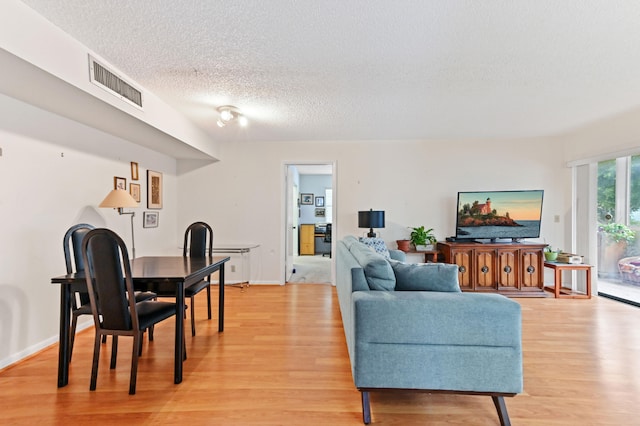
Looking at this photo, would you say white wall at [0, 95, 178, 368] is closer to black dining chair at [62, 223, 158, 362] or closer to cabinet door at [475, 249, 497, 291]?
black dining chair at [62, 223, 158, 362]

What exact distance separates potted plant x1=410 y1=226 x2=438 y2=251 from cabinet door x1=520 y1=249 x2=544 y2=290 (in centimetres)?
127

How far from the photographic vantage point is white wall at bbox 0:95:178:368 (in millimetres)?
2322

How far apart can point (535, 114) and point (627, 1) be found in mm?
2140

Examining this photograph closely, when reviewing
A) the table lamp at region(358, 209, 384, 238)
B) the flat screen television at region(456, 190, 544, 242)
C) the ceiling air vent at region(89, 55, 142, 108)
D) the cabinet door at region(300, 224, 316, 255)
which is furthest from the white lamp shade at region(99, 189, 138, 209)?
the cabinet door at region(300, 224, 316, 255)

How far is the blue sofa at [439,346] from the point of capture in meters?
1.64

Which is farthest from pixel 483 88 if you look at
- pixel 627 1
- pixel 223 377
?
pixel 223 377

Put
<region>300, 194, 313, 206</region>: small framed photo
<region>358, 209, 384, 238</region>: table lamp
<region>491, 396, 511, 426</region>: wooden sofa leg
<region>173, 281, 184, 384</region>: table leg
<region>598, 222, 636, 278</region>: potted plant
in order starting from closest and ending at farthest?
<region>491, 396, 511, 426</region>: wooden sofa leg → <region>173, 281, 184, 384</region>: table leg → <region>598, 222, 636, 278</region>: potted plant → <region>358, 209, 384, 238</region>: table lamp → <region>300, 194, 313, 206</region>: small framed photo

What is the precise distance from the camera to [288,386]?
2.02 metres

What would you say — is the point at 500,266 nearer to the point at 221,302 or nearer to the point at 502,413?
the point at 502,413

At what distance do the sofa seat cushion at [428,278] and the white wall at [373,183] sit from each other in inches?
115

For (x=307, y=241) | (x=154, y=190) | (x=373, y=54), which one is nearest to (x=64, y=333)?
(x=154, y=190)

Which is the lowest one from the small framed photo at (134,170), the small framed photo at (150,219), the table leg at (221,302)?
the table leg at (221,302)

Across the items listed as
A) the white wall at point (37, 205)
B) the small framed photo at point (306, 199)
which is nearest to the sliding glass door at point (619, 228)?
the small framed photo at point (306, 199)

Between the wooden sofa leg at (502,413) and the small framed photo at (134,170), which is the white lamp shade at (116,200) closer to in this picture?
the small framed photo at (134,170)
